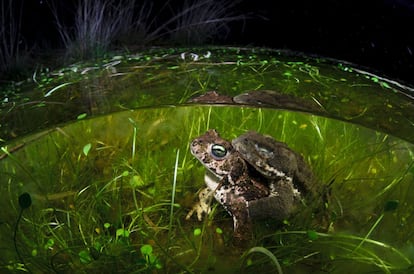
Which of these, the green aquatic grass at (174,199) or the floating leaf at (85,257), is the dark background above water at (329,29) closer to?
the green aquatic grass at (174,199)

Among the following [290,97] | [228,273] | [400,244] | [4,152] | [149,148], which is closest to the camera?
[228,273]

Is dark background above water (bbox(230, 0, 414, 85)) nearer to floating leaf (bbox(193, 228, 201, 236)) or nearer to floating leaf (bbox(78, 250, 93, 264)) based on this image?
floating leaf (bbox(193, 228, 201, 236))

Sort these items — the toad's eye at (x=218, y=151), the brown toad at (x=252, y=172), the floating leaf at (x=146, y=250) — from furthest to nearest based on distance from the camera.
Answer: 1. the toad's eye at (x=218, y=151)
2. the brown toad at (x=252, y=172)
3. the floating leaf at (x=146, y=250)

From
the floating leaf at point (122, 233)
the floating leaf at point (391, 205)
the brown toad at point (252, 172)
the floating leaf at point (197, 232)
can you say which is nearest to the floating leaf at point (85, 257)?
the floating leaf at point (122, 233)

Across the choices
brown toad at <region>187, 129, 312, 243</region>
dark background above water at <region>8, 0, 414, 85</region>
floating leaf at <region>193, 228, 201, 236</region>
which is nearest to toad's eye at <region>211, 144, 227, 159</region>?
brown toad at <region>187, 129, 312, 243</region>

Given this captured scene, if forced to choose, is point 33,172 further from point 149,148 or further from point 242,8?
point 242,8

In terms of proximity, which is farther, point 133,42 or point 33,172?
point 133,42

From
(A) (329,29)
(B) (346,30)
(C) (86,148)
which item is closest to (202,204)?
(C) (86,148)

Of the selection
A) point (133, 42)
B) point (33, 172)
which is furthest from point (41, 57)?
point (33, 172)
